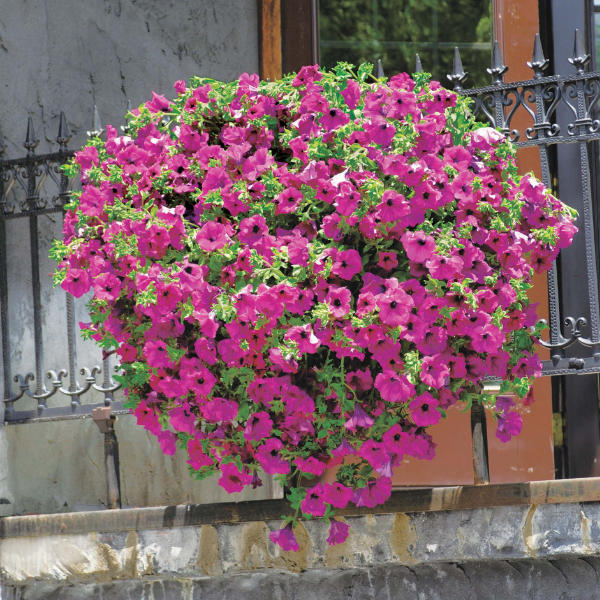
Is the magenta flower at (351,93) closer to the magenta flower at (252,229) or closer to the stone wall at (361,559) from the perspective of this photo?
the magenta flower at (252,229)

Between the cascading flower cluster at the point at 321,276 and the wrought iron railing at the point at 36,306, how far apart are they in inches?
41.0

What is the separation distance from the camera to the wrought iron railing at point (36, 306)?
4004 millimetres

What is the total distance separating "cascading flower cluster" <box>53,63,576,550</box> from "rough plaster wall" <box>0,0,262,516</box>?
149 centimetres

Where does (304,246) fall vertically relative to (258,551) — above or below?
above

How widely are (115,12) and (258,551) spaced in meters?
2.88

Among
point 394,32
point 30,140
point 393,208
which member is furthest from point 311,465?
point 394,32

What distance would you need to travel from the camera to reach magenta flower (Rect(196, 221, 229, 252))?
2.76 m

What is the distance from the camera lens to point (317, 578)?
3.29 metres

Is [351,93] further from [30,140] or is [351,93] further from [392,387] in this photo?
[30,140]

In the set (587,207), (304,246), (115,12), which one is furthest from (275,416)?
(115,12)

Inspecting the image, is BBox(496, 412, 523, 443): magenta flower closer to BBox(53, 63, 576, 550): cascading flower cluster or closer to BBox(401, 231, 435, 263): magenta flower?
BBox(53, 63, 576, 550): cascading flower cluster

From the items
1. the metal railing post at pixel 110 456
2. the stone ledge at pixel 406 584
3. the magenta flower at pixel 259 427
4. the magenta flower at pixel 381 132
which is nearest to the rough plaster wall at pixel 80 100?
the metal railing post at pixel 110 456

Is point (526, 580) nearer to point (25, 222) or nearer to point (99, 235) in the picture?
point (99, 235)

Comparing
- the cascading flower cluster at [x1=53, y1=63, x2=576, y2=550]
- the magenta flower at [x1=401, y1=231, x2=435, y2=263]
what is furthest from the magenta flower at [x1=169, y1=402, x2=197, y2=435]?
the magenta flower at [x1=401, y1=231, x2=435, y2=263]
